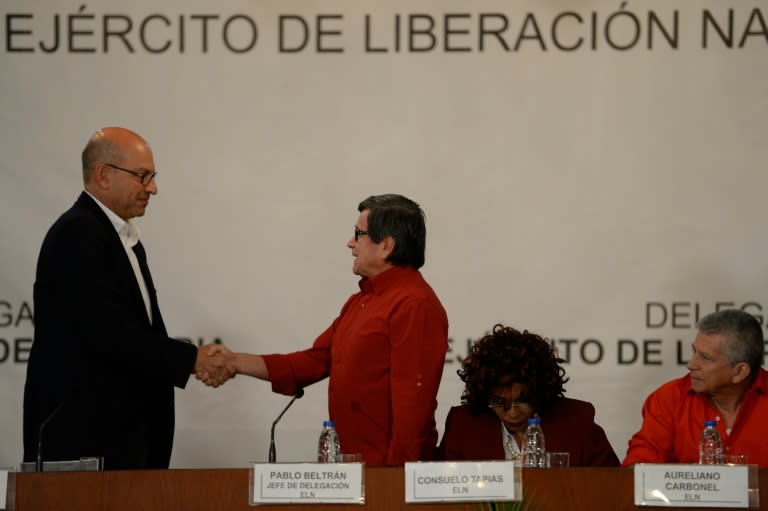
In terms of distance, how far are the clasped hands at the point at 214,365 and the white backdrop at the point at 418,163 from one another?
1.78 ft

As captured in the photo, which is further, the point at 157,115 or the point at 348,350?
the point at 157,115

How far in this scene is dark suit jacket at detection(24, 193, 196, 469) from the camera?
329cm

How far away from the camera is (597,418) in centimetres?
426

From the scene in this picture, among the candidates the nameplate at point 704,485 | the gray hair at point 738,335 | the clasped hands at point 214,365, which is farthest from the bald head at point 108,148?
the nameplate at point 704,485

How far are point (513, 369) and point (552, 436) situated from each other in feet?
0.63

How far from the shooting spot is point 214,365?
3.70m

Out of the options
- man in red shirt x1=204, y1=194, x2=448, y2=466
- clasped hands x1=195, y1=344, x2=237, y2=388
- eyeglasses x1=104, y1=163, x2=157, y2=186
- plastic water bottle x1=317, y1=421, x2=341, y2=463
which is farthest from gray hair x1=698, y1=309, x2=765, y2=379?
eyeglasses x1=104, y1=163, x2=157, y2=186

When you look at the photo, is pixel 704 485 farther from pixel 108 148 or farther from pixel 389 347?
pixel 108 148

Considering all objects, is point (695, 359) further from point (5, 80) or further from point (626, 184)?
point (5, 80)

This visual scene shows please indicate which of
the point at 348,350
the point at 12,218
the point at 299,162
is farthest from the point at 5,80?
the point at 348,350

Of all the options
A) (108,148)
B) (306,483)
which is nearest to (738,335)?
(306,483)

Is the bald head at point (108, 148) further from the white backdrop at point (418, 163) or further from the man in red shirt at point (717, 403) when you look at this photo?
the man in red shirt at point (717, 403)

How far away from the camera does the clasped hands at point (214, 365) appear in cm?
368

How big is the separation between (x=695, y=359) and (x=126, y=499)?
1513mm
